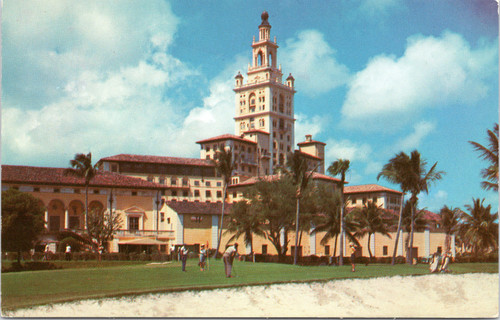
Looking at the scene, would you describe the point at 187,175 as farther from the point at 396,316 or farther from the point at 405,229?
the point at 396,316

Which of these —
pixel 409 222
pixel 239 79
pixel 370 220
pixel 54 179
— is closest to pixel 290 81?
pixel 239 79

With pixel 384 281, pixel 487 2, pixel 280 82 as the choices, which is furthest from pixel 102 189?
pixel 280 82

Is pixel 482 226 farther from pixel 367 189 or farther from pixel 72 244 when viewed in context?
pixel 367 189

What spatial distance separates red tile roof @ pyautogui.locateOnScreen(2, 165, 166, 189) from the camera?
6869cm

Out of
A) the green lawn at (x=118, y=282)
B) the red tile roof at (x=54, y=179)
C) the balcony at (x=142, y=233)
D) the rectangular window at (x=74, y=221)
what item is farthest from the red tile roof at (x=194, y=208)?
the green lawn at (x=118, y=282)

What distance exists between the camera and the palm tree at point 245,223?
55656 mm

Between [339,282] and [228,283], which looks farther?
[339,282]

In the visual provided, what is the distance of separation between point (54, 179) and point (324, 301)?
5208 cm

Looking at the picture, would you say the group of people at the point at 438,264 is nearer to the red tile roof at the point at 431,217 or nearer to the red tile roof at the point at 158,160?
the red tile roof at the point at 431,217

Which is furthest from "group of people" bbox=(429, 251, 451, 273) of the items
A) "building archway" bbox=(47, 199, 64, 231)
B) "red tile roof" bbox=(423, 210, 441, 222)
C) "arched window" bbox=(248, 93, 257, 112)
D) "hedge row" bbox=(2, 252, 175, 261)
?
"arched window" bbox=(248, 93, 257, 112)

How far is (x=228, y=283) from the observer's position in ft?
86.9

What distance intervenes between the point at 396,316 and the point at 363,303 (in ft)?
5.22

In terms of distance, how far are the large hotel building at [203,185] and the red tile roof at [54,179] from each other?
0.11 meters

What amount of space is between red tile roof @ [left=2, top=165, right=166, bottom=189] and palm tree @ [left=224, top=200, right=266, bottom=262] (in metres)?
22.1
